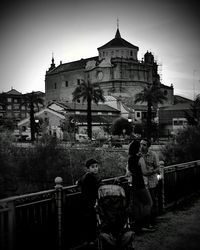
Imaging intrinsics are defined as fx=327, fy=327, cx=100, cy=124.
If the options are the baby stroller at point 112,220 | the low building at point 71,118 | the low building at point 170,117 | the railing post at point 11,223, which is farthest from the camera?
the low building at point 170,117

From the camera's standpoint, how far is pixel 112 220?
530 centimetres

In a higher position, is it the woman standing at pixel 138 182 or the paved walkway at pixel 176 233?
the woman standing at pixel 138 182

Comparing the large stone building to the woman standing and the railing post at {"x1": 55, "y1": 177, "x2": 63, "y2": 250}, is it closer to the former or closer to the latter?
the woman standing

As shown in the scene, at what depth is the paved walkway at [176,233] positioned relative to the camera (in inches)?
252

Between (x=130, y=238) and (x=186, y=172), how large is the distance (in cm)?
589

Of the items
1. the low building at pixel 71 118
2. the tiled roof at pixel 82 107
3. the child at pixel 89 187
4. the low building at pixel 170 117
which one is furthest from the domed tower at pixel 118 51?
the child at pixel 89 187

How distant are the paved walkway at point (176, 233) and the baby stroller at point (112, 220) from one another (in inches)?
46.0

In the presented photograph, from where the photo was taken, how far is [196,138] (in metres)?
19.3

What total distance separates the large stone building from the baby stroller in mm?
83759

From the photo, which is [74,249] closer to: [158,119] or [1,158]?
[1,158]

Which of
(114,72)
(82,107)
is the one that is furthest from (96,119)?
(114,72)

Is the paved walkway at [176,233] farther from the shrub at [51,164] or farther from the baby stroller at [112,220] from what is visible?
the shrub at [51,164]

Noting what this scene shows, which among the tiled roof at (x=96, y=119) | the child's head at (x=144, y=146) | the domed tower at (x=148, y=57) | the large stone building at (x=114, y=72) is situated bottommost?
the child's head at (x=144, y=146)

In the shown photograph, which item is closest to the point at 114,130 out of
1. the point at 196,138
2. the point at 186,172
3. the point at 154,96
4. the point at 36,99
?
the point at 154,96
